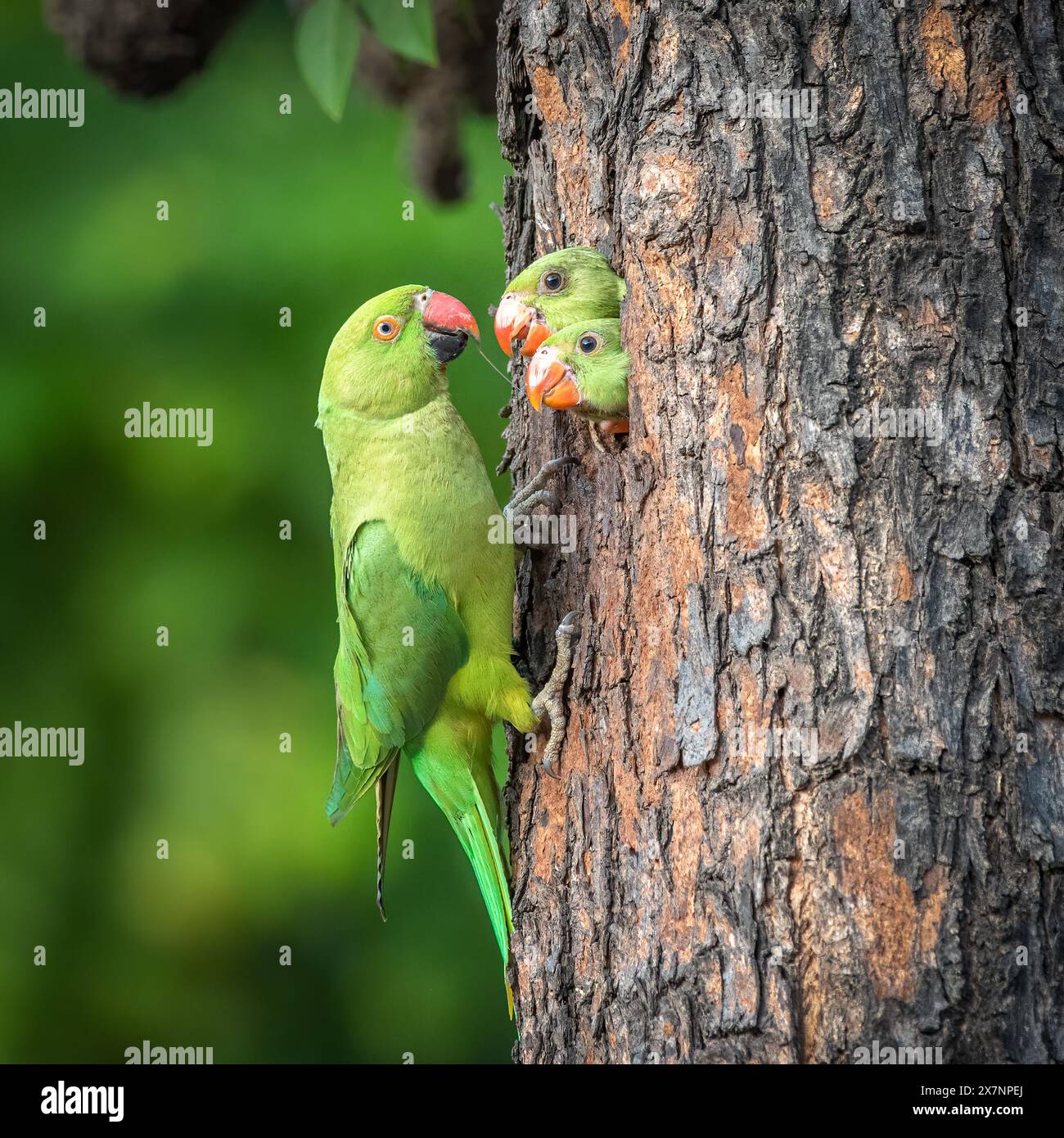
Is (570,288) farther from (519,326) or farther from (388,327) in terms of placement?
(388,327)

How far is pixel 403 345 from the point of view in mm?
3529

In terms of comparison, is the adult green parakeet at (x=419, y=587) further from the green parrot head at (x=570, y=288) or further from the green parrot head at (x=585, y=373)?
the green parrot head at (x=570, y=288)

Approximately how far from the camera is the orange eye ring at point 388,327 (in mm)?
3525

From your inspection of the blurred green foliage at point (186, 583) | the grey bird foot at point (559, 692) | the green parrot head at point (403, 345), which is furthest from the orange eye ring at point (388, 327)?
the blurred green foliage at point (186, 583)

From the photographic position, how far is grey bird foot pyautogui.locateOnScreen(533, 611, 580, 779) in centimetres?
300

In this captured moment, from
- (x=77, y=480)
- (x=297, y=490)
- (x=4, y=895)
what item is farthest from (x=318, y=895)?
(x=77, y=480)

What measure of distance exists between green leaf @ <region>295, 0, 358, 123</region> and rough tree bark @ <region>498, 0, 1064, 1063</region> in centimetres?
91

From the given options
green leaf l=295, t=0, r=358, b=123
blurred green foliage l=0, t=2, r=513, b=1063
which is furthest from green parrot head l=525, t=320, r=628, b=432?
blurred green foliage l=0, t=2, r=513, b=1063

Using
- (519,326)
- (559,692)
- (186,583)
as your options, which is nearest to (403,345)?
(519,326)

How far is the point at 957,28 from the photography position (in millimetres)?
2553
